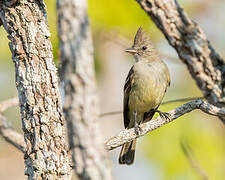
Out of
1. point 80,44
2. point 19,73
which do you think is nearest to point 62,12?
point 80,44

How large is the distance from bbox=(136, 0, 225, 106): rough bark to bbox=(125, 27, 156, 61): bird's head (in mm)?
1872

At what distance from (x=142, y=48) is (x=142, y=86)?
25.0 inches

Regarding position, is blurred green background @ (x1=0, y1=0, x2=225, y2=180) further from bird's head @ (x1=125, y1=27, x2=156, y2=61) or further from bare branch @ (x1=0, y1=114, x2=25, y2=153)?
bare branch @ (x1=0, y1=114, x2=25, y2=153)

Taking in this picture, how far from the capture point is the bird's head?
5.93 metres

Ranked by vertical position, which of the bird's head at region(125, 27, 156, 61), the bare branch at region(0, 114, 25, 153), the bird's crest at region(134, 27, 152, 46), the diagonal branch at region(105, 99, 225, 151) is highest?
the bird's crest at region(134, 27, 152, 46)

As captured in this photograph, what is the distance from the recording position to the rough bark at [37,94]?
3.26 meters

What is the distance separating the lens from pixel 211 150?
6.86 m

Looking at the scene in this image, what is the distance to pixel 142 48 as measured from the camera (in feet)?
19.7

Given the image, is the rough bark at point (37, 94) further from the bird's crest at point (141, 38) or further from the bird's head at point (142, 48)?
the bird's head at point (142, 48)

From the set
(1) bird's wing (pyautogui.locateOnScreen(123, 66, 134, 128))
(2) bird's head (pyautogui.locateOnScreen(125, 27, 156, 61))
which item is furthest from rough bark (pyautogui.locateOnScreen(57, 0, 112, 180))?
(2) bird's head (pyautogui.locateOnScreen(125, 27, 156, 61))

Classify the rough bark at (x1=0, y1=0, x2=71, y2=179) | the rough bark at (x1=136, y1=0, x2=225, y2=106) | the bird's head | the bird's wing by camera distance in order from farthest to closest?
the bird's head < the bird's wing < the rough bark at (x1=136, y1=0, x2=225, y2=106) < the rough bark at (x1=0, y1=0, x2=71, y2=179)

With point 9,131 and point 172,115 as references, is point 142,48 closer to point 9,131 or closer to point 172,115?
point 9,131

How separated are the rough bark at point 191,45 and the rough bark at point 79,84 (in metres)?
1.93

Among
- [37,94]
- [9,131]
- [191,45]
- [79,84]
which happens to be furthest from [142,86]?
[79,84]
